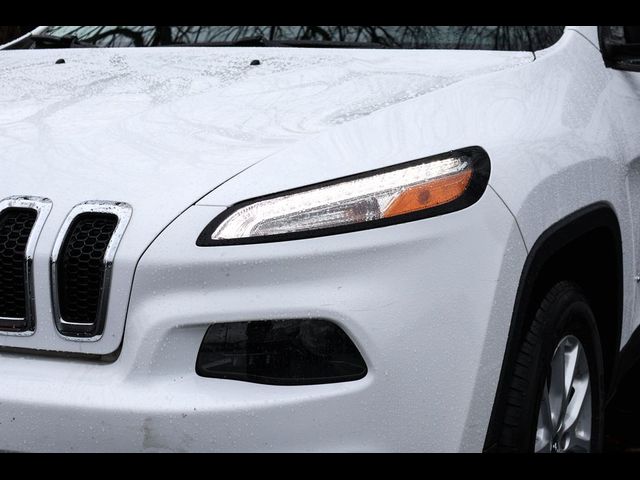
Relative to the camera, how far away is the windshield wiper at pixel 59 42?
11.1ft

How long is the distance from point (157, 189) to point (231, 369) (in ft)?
1.31

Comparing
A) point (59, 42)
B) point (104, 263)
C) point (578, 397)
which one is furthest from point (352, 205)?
point (59, 42)

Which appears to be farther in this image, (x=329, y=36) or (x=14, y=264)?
(x=329, y=36)

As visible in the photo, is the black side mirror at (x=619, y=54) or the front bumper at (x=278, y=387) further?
the black side mirror at (x=619, y=54)

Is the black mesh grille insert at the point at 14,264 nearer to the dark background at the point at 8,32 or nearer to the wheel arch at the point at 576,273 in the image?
the wheel arch at the point at 576,273

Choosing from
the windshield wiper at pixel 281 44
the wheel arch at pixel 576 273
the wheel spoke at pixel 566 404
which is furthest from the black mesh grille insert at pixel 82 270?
the windshield wiper at pixel 281 44

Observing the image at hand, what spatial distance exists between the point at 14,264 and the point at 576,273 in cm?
147

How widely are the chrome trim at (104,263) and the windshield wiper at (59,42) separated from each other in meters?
1.62

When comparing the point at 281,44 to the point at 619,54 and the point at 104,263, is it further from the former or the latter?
the point at 104,263

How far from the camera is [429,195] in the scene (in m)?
1.89
